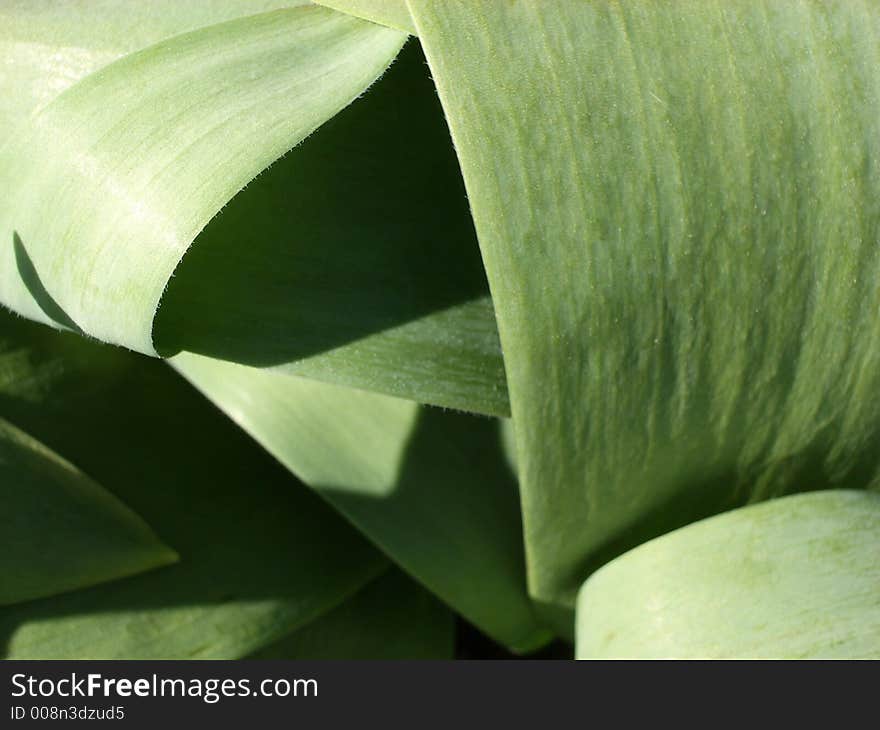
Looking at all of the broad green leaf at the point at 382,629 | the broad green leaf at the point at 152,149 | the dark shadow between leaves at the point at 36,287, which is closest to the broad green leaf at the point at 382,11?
the broad green leaf at the point at 152,149

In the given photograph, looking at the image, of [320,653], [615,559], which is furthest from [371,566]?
[615,559]

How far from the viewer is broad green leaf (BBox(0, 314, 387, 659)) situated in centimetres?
57

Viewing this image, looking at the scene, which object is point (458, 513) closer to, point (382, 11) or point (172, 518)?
point (172, 518)

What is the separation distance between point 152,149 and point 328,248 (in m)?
0.10

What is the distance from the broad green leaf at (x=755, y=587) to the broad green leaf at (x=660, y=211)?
42 mm

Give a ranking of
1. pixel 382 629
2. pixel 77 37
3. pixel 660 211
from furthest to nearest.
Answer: pixel 382 629 < pixel 77 37 < pixel 660 211

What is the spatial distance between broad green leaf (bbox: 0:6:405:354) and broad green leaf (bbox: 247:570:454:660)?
27 centimetres

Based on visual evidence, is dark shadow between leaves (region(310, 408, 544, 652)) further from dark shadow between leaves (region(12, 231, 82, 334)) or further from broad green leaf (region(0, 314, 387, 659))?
dark shadow between leaves (region(12, 231, 82, 334))

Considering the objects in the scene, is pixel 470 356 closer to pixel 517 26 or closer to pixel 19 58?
pixel 517 26

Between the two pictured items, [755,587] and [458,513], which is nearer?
[755,587]

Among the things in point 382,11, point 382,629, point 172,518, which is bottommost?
point 382,629

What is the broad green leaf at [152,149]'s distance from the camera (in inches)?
17.1

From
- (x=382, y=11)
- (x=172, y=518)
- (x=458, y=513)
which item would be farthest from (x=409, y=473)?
(x=382, y=11)

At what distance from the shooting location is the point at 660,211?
44cm
